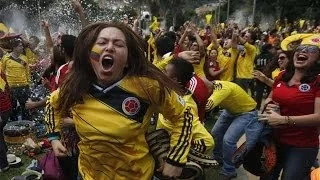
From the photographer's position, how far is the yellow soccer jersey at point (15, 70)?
25.3 ft

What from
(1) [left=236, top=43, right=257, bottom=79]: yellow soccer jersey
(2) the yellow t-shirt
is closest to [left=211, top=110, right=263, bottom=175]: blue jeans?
(2) the yellow t-shirt

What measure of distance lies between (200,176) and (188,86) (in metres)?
1.18

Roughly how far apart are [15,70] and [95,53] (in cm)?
570

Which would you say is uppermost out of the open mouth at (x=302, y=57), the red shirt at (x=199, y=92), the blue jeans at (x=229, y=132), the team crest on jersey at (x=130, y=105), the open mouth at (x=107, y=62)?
the open mouth at (x=107, y=62)

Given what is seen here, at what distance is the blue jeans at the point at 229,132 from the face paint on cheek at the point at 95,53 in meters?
2.56

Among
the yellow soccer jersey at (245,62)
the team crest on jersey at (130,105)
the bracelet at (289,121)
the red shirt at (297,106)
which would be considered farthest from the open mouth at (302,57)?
the yellow soccer jersey at (245,62)

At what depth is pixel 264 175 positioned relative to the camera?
4113 mm

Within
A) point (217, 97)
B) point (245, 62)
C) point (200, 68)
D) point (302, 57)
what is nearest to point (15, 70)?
point (200, 68)

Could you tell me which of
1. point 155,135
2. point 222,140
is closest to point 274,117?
point 155,135

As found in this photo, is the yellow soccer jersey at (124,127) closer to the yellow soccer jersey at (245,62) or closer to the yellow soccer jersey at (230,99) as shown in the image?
the yellow soccer jersey at (230,99)

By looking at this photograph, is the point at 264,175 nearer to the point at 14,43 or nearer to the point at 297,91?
the point at 297,91

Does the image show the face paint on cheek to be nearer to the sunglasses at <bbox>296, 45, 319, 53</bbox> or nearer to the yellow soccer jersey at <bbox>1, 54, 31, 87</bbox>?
the sunglasses at <bbox>296, 45, 319, 53</bbox>

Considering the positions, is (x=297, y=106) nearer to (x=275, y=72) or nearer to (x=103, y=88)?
(x=103, y=88)

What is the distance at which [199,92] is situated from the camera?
4.08 meters
